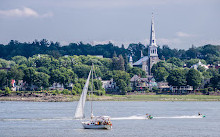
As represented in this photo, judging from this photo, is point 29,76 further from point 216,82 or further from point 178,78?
point 216,82

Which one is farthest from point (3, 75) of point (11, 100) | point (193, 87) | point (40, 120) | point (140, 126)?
point (140, 126)

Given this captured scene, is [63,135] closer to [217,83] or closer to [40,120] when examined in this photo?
[40,120]

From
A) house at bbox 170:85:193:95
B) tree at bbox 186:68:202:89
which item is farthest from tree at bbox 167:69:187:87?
house at bbox 170:85:193:95

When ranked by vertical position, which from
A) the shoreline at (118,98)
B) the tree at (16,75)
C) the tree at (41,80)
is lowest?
the shoreline at (118,98)

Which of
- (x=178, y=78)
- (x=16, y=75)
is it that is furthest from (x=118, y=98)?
(x=16, y=75)

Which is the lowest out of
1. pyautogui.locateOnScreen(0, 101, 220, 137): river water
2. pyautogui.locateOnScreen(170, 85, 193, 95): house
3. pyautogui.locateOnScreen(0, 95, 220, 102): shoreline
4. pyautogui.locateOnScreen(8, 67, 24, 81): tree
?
pyautogui.locateOnScreen(0, 101, 220, 137): river water

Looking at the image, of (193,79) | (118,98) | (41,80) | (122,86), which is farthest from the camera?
(193,79)

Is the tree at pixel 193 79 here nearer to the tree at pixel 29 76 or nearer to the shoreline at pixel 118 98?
the shoreline at pixel 118 98

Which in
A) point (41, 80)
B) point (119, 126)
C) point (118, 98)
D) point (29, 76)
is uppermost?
point (29, 76)

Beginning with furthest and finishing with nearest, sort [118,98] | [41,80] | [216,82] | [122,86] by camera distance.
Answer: [216,82]
[122,86]
[41,80]
[118,98]

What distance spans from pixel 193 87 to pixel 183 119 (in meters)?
98.4

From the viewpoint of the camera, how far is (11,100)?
156m

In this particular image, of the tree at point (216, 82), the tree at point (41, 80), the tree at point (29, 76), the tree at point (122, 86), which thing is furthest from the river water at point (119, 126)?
the tree at point (216, 82)

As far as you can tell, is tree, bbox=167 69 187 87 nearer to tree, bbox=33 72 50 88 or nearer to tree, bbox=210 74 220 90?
tree, bbox=210 74 220 90
